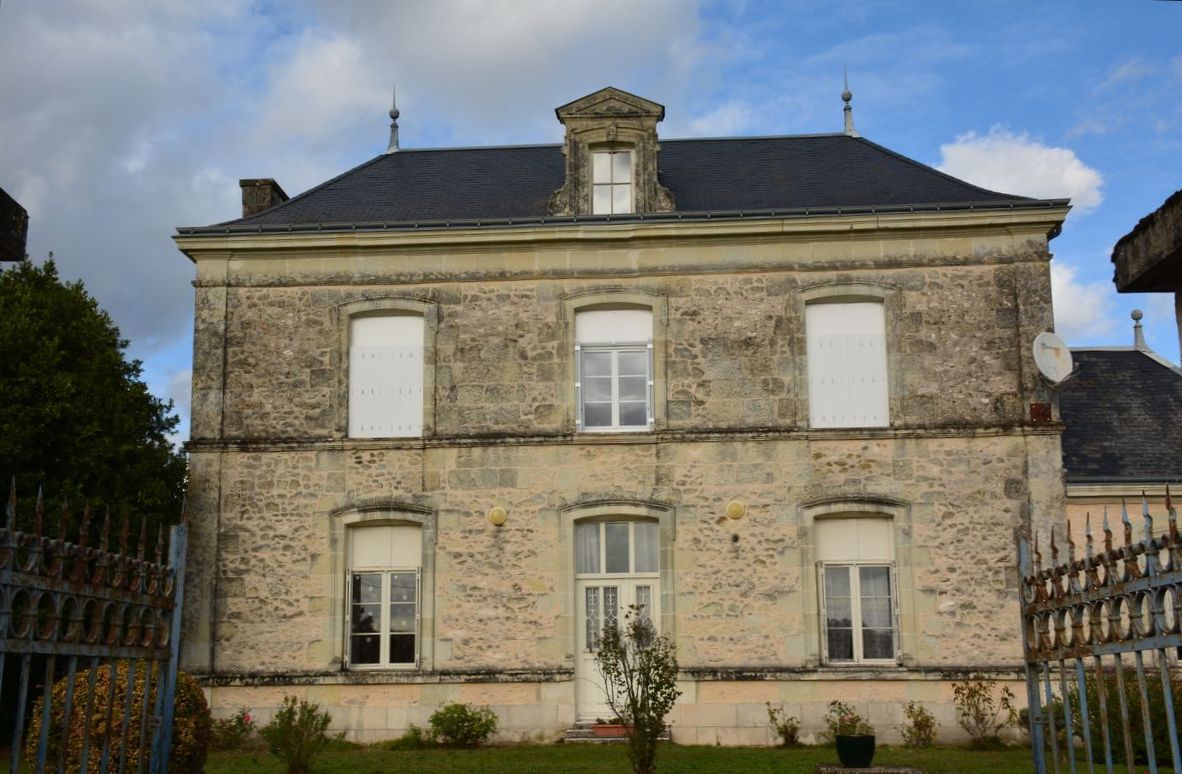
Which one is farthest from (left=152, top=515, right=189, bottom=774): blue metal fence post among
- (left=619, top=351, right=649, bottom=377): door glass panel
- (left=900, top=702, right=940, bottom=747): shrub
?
(left=900, top=702, right=940, bottom=747): shrub

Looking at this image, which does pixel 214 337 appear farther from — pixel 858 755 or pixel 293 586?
pixel 858 755

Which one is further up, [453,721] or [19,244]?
[19,244]

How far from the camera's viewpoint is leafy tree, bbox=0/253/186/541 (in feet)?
57.6

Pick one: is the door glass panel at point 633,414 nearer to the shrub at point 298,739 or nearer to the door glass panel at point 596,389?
the door glass panel at point 596,389

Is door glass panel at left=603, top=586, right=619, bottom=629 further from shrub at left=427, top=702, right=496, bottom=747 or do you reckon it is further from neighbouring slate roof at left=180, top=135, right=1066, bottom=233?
neighbouring slate roof at left=180, top=135, right=1066, bottom=233

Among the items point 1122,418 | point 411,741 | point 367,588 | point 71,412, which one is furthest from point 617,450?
point 71,412

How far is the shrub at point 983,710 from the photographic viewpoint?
1423 centimetres

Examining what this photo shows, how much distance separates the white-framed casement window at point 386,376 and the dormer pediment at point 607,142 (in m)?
2.47

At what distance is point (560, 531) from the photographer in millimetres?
15141

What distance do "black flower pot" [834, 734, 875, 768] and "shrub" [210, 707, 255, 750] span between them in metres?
7.16

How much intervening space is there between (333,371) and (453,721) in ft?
14.8

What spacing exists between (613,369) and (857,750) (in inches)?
237

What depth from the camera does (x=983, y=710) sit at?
563 inches

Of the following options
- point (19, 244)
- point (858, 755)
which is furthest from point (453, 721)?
point (19, 244)
